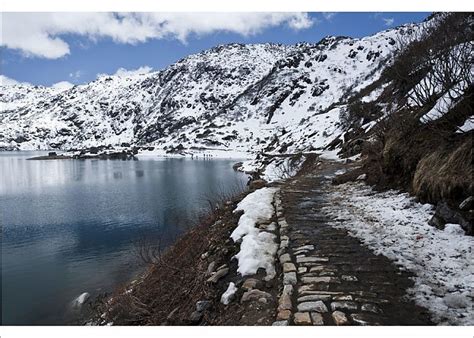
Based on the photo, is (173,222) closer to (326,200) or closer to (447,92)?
(326,200)

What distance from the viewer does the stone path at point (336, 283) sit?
14.8ft

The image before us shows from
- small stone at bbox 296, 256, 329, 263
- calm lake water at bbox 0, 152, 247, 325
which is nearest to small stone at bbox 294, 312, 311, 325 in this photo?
small stone at bbox 296, 256, 329, 263

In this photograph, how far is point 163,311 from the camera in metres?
7.20

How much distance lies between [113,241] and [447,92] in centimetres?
2043

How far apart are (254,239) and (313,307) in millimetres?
2820

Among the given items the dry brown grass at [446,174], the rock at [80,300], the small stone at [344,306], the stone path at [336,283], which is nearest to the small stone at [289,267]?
the stone path at [336,283]

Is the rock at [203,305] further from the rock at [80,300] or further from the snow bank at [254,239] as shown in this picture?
the rock at [80,300]

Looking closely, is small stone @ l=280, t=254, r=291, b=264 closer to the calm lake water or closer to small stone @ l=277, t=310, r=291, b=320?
small stone @ l=277, t=310, r=291, b=320

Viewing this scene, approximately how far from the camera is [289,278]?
5672mm

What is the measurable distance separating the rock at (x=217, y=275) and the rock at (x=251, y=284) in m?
0.76

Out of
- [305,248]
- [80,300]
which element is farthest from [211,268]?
[80,300]

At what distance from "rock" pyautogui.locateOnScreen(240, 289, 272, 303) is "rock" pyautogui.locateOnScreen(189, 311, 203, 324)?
79 cm

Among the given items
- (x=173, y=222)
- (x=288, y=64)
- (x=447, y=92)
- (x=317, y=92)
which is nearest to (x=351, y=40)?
(x=288, y=64)

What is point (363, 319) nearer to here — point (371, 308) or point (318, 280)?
point (371, 308)
